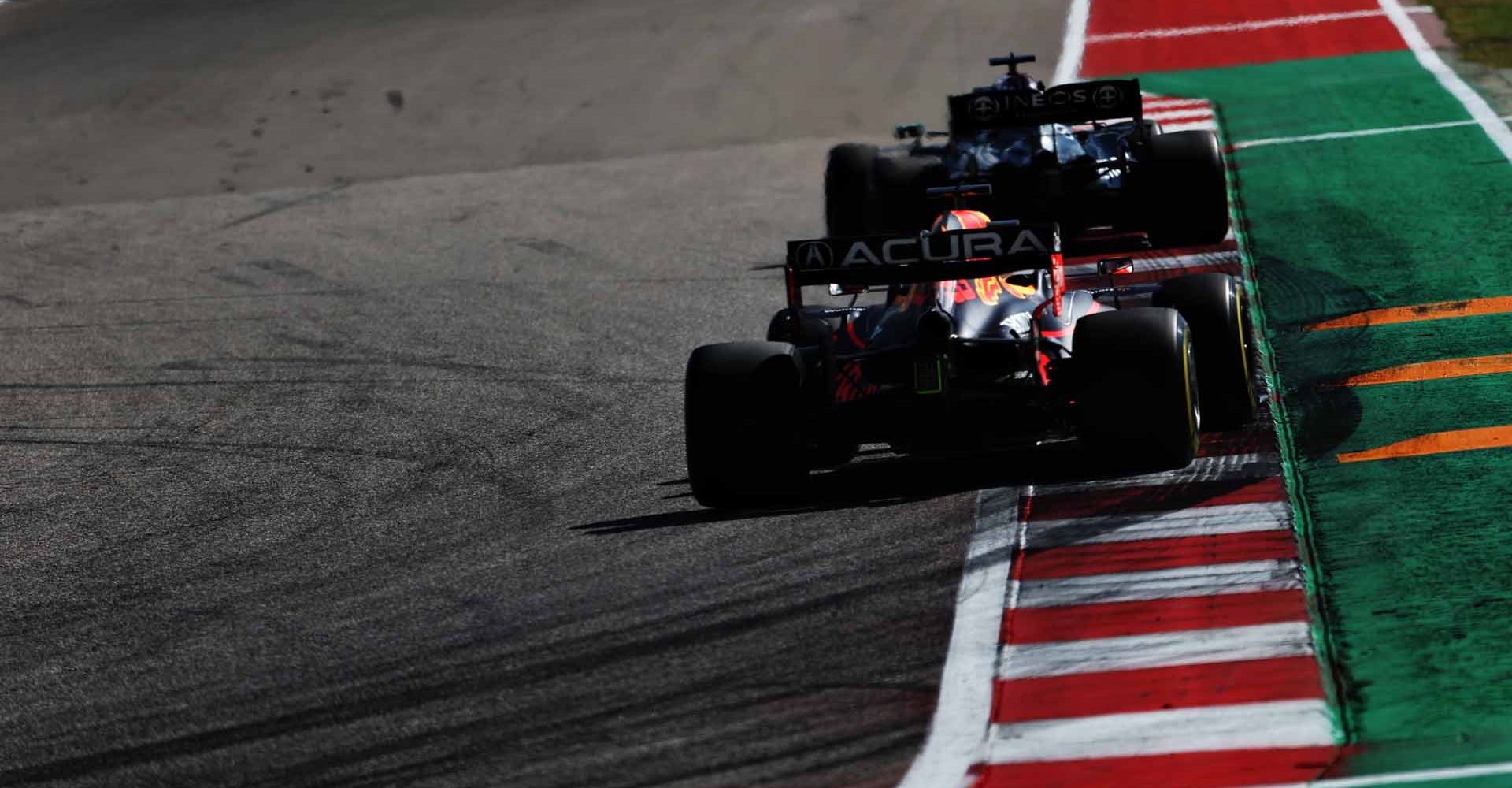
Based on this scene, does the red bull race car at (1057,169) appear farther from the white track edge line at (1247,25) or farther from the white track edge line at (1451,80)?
the white track edge line at (1247,25)

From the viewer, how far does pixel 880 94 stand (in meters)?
25.4

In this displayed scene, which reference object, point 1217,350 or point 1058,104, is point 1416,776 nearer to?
point 1217,350

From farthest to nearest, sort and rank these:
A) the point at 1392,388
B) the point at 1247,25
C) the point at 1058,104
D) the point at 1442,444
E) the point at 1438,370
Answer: the point at 1247,25
the point at 1058,104
the point at 1438,370
the point at 1392,388
the point at 1442,444

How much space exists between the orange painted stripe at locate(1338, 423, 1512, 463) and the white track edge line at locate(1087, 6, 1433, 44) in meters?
16.7

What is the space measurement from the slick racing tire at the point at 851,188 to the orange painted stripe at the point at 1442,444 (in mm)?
6701

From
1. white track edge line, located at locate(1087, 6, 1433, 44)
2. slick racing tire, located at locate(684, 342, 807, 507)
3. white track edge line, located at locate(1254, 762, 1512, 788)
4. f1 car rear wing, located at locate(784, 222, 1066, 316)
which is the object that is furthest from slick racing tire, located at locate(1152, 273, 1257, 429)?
white track edge line, located at locate(1087, 6, 1433, 44)

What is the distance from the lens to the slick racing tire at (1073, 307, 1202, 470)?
9.59m

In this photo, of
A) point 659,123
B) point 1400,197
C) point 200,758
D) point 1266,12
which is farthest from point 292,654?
point 1266,12

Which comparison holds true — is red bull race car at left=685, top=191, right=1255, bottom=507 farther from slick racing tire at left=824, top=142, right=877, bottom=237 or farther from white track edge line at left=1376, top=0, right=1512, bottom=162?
white track edge line at left=1376, top=0, right=1512, bottom=162

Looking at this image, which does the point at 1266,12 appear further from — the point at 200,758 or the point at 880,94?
the point at 200,758

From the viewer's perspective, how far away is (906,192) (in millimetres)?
16531

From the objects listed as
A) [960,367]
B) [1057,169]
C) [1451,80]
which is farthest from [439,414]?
[1451,80]

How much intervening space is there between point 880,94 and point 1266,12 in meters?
5.56

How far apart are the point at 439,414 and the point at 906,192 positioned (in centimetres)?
470
